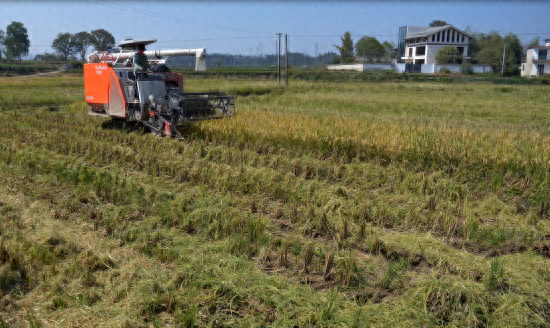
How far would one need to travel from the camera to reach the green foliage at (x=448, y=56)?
188ft

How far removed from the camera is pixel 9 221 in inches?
195

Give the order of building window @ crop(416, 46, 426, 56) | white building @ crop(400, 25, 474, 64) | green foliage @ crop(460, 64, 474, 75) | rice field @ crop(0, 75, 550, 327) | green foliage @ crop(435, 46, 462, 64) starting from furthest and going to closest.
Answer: building window @ crop(416, 46, 426, 56) → white building @ crop(400, 25, 474, 64) → green foliage @ crop(435, 46, 462, 64) → green foliage @ crop(460, 64, 474, 75) → rice field @ crop(0, 75, 550, 327)

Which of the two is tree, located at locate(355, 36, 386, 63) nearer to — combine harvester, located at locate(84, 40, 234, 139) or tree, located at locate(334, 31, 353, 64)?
tree, located at locate(334, 31, 353, 64)

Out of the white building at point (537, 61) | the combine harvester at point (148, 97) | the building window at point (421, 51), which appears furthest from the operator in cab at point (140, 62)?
the building window at point (421, 51)

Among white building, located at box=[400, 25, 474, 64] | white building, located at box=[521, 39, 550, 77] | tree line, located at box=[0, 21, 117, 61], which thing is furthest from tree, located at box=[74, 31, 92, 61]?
white building, located at box=[521, 39, 550, 77]

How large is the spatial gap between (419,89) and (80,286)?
1163 inches

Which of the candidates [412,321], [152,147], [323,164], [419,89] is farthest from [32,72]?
[412,321]

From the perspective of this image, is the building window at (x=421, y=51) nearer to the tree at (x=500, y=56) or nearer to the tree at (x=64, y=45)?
the tree at (x=500, y=56)

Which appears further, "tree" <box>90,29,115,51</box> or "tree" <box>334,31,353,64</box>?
"tree" <box>334,31,353,64</box>

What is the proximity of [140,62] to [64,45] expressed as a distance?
77.2 m

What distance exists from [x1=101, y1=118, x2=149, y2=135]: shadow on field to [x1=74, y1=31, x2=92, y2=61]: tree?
62407mm

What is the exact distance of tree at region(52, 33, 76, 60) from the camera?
2980 inches

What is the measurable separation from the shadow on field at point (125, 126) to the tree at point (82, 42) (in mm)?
62407

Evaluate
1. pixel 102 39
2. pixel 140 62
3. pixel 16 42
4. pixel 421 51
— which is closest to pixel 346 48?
pixel 421 51
